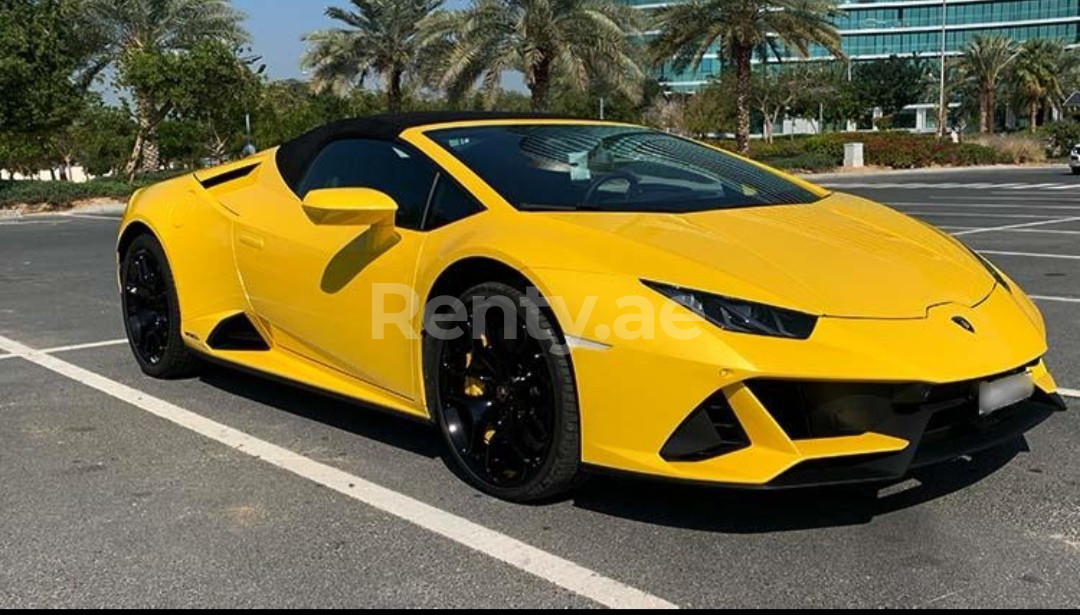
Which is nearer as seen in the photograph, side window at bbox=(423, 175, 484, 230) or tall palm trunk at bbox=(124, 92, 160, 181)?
side window at bbox=(423, 175, 484, 230)

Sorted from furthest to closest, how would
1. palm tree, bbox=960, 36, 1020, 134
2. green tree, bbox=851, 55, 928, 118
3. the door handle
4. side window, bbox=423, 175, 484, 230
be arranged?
green tree, bbox=851, 55, 928, 118, palm tree, bbox=960, 36, 1020, 134, the door handle, side window, bbox=423, 175, 484, 230

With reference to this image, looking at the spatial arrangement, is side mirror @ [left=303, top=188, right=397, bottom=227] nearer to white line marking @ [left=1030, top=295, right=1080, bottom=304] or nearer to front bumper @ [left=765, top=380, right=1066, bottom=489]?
front bumper @ [left=765, top=380, right=1066, bottom=489]

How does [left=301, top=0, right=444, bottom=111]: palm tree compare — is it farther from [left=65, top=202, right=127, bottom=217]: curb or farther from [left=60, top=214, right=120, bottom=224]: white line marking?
[left=60, top=214, right=120, bottom=224]: white line marking

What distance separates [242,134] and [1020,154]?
31116 mm

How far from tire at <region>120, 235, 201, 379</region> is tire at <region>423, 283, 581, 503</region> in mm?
2051

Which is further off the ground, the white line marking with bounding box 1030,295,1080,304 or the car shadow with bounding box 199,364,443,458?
the car shadow with bounding box 199,364,443,458

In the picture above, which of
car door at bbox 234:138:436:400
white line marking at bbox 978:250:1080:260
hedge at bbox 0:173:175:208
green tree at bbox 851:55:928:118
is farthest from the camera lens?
green tree at bbox 851:55:928:118

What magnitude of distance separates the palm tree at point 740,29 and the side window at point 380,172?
2739 cm

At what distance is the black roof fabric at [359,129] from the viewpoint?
169 inches

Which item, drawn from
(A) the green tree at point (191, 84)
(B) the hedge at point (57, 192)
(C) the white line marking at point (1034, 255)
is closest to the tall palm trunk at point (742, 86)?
(A) the green tree at point (191, 84)

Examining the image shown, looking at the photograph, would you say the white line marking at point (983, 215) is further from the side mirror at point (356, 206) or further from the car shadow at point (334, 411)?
the side mirror at point (356, 206)

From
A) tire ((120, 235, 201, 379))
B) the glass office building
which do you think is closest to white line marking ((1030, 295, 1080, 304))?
tire ((120, 235, 201, 379))

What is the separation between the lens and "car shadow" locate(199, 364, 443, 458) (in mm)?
4195

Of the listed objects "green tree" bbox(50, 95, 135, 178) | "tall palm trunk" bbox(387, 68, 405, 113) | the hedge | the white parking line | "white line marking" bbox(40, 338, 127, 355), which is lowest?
the white parking line
